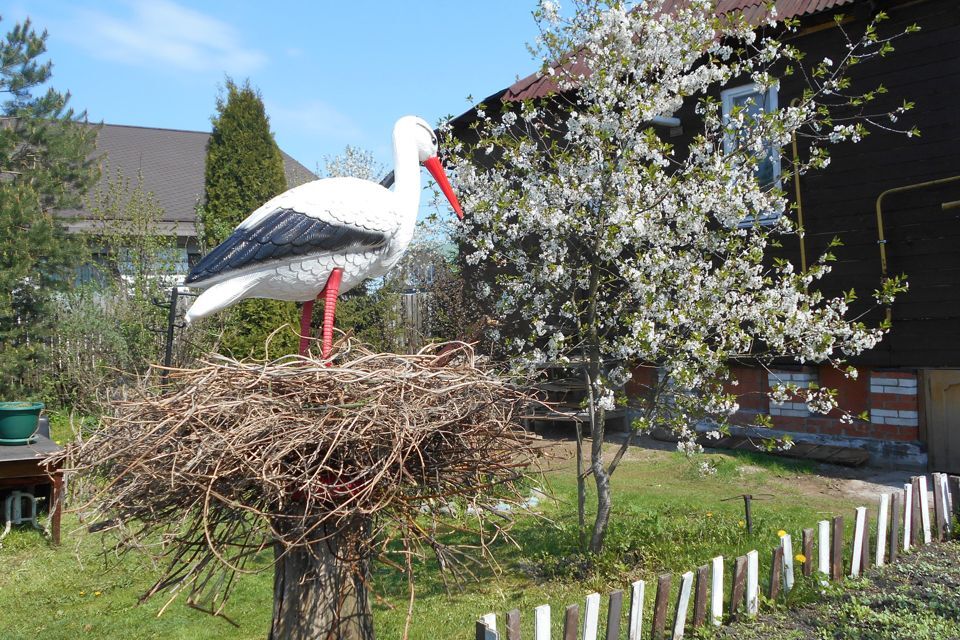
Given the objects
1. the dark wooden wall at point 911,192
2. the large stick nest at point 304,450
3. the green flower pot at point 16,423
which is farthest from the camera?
the dark wooden wall at point 911,192

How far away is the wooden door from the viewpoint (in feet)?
27.8

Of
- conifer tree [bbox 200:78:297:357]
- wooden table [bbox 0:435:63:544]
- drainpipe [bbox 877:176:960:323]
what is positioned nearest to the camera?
wooden table [bbox 0:435:63:544]

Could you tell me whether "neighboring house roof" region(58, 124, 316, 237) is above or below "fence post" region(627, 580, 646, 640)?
above

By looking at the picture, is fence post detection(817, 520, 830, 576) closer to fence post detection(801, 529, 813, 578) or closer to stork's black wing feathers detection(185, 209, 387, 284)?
fence post detection(801, 529, 813, 578)

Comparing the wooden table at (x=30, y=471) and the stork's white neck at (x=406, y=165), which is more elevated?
the stork's white neck at (x=406, y=165)

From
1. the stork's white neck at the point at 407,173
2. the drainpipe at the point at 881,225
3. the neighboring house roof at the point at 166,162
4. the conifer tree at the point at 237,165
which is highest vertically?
the neighboring house roof at the point at 166,162

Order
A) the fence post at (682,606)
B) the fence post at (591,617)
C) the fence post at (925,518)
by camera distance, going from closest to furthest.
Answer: the fence post at (591,617) → the fence post at (682,606) → the fence post at (925,518)

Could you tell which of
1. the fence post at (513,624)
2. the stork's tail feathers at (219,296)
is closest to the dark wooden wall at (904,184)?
the fence post at (513,624)

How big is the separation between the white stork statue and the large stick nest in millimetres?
805

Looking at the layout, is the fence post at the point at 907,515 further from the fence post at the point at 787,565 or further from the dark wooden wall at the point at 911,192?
the dark wooden wall at the point at 911,192

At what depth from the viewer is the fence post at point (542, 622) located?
3.15 m

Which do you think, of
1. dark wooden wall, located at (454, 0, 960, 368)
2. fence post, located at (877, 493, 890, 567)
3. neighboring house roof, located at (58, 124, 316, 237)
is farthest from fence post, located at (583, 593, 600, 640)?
neighboring house roof, located at (58, 124, 316, 237)

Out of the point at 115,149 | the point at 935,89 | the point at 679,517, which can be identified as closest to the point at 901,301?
the point at 935,89

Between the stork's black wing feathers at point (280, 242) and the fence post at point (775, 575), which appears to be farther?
the fence post at point (775, 575)
